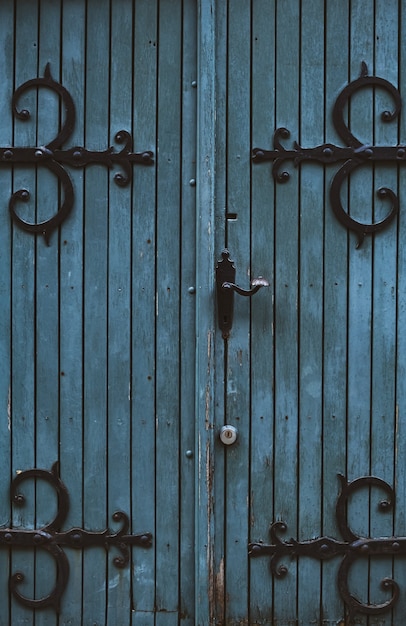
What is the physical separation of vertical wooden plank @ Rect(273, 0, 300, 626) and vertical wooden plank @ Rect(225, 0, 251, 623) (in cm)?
10

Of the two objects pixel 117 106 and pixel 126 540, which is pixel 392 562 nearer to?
pixel 126 540

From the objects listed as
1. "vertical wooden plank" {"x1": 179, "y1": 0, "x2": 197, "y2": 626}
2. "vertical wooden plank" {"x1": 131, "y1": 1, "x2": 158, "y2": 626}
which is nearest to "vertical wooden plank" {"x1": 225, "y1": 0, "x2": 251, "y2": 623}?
"vertical wooden plank" {"x1": 179, "y1": 0, "x2": 197, "y2": 626}

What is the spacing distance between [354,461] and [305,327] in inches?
17.9

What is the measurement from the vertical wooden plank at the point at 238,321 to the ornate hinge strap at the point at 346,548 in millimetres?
95

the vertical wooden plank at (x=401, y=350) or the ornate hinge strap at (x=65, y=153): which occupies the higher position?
the ornate hinge strap at (x=65, y=153)

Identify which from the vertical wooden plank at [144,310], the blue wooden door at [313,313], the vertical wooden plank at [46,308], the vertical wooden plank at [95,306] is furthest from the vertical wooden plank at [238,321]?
the vertical wooden plank at [46,308]

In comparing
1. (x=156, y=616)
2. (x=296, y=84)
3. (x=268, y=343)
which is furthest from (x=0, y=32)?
(x=156, y=616)

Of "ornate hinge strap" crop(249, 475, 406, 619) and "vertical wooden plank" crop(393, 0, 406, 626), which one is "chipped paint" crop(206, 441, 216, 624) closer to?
"ornate hinge strap" crop(249, 475, 406, 619)

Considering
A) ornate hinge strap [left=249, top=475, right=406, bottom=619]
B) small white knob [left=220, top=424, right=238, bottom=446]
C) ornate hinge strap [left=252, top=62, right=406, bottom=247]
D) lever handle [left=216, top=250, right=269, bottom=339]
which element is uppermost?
ornate hinge strap [left=252, top=62, right=406, bottom=247]

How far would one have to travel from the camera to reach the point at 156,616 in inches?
101

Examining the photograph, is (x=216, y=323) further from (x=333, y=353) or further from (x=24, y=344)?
(x=24, y=344)

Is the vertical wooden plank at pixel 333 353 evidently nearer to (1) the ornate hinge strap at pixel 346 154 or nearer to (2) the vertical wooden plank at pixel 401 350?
(1) the ornate hinge strap at pixel 346 154

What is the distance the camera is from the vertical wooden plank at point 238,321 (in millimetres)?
2523

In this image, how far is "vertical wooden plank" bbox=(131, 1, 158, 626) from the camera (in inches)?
100
